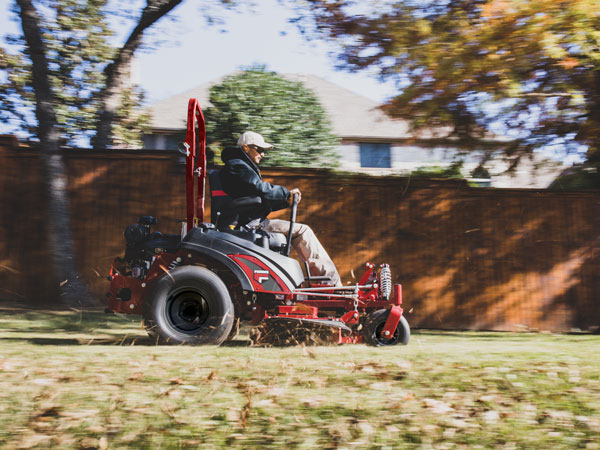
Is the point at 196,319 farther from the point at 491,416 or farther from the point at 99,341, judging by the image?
the point at 491,416

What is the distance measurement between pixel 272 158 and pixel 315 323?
604 cm

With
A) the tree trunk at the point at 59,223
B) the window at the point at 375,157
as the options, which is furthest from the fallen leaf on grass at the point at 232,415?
the window at the point at 375,157

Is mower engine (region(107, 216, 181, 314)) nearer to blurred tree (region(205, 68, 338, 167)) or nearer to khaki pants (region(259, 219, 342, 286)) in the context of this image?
khaki pants (region(259, 219, 342, 286))

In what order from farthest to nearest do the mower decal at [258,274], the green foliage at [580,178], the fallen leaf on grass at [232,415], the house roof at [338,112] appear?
the house roof at [338,112]
the green foliage at [580,178]
the mower decal at [258,274]
the fallen leaf on grass at [232,415]

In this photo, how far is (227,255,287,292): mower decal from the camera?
5.29 meters

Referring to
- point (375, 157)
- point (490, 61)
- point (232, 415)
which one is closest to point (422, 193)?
point (490, 61)

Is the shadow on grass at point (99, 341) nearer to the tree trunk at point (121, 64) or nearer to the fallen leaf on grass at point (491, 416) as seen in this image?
the fallen leaf on grass at point (491, 416)

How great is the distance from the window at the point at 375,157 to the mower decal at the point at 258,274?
16420mm

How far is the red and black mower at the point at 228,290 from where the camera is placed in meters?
5.16

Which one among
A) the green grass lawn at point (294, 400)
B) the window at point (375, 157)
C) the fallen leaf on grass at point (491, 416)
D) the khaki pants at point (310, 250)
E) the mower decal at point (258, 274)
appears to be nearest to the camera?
the green grass lawn at point (294, 400)

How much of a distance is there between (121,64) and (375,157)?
12735 mm

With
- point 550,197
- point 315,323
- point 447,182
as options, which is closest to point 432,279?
point 447,182

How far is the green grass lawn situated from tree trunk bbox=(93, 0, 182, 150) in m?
6.15

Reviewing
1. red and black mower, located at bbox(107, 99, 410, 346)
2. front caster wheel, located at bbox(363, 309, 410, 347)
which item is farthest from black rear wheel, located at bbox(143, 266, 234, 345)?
front caster wheel, located at bbox(363, 309, 410, 347)
